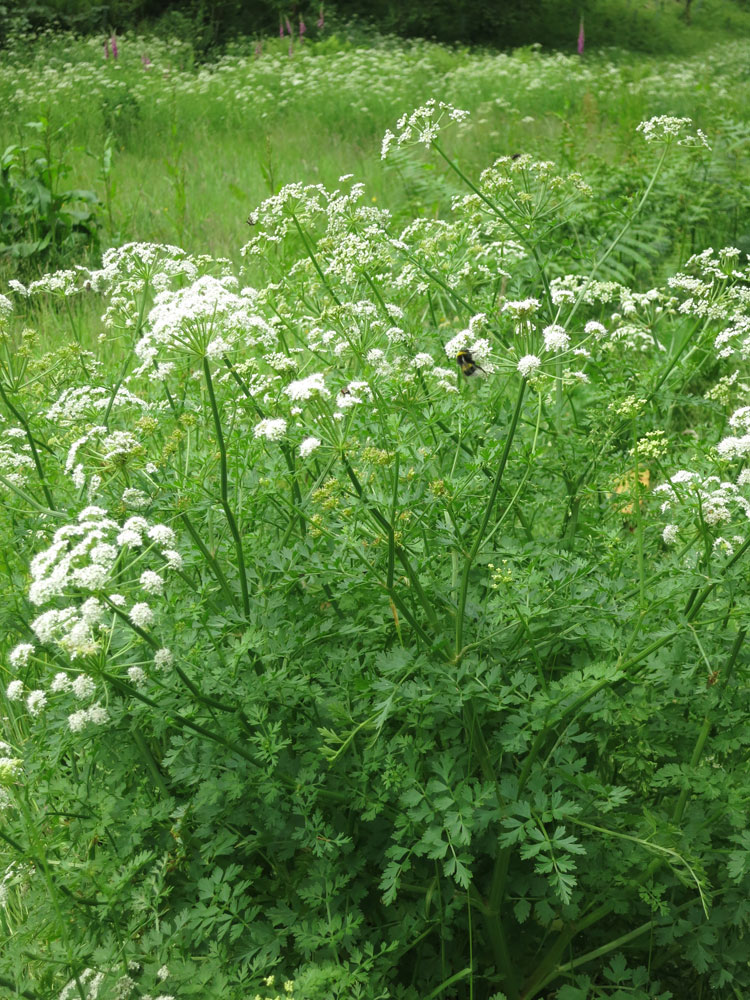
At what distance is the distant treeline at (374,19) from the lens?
21.7 metres

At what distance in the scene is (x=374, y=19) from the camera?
25.7 metres

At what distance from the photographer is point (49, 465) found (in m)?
3.22

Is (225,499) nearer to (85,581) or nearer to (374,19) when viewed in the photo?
(85,581)

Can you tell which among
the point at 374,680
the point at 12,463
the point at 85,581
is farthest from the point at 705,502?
the point at 12,463

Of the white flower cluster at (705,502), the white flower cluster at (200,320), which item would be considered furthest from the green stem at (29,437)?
the white flower cluster at (705,502)

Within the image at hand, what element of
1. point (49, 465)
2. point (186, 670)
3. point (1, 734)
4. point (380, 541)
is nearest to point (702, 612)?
point (380, 541)

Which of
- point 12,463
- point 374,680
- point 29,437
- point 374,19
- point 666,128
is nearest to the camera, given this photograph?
point 374,680

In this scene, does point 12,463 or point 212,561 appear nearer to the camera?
point 212,561

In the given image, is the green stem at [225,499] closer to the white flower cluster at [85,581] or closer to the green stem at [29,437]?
the white flower cluster at [85,581]

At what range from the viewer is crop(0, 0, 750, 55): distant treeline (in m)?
21.7

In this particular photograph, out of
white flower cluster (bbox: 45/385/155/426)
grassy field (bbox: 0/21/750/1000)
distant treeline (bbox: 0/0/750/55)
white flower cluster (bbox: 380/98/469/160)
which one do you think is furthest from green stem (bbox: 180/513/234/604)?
distant treeline (bbox: 0/0/750/55)

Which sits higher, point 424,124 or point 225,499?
point 424,124

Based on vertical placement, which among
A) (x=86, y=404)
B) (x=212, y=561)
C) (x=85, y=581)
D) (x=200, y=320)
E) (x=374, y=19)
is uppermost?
(x=200, y=320)

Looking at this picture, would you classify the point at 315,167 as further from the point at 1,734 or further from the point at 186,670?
the point at 186,670
